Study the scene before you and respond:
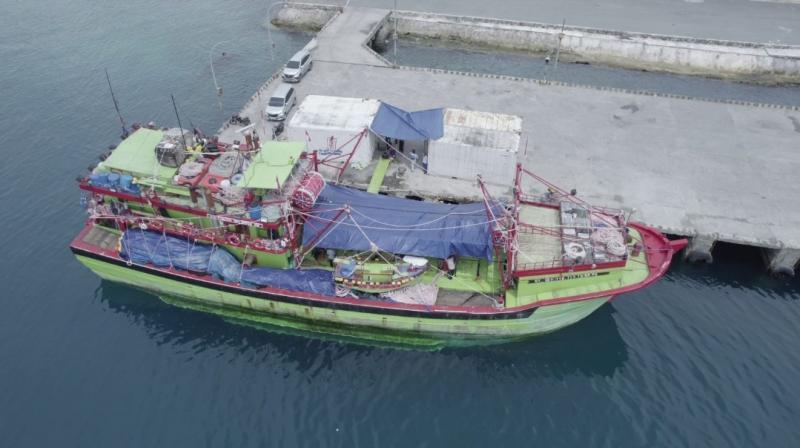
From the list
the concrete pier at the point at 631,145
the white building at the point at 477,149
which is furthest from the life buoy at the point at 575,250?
the white building at the point at 477,149

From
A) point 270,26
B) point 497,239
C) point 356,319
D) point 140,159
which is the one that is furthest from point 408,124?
point 270,26

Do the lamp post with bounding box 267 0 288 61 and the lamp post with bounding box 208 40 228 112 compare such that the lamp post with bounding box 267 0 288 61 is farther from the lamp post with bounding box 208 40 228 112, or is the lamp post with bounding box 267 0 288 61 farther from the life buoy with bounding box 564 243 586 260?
the life buoy with bounding box 564 243 586 260

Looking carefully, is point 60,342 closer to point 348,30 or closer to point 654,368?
point 654,368

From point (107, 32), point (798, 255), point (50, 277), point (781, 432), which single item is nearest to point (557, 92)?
point (798, 255)

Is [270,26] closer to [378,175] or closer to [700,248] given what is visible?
[378,175]

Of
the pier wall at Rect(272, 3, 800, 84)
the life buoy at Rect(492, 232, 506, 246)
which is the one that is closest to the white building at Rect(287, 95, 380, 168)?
the life buoy at Rect(492, 232, 506, 246)
